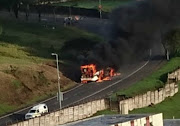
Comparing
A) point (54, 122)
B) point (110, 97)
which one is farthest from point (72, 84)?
point (54, 122)

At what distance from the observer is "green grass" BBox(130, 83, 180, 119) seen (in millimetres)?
121731

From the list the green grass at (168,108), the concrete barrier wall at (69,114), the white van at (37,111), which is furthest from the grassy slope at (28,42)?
the green grass at (168,108)

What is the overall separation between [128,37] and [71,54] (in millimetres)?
15357

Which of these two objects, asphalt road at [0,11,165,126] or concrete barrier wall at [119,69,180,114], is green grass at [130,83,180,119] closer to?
concrete barrier wall at [119,69,180,114]

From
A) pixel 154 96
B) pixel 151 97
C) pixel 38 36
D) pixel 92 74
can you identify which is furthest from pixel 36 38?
pixel 151 97

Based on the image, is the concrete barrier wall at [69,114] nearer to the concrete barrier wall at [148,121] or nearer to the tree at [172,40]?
the concrete barrier wall at [148,121]

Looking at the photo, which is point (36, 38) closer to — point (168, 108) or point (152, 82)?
point (152, 82)

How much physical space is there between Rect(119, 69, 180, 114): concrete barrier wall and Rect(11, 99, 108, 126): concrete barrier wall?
3294 mm

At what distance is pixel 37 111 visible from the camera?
11475 centimetres

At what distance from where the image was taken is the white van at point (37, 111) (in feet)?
371

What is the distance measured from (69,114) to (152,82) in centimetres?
3180

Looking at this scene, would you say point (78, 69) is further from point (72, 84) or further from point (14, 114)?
point (14, 114)

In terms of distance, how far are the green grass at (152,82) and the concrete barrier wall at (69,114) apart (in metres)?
6.85

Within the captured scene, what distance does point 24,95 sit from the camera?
126938 millimetres
